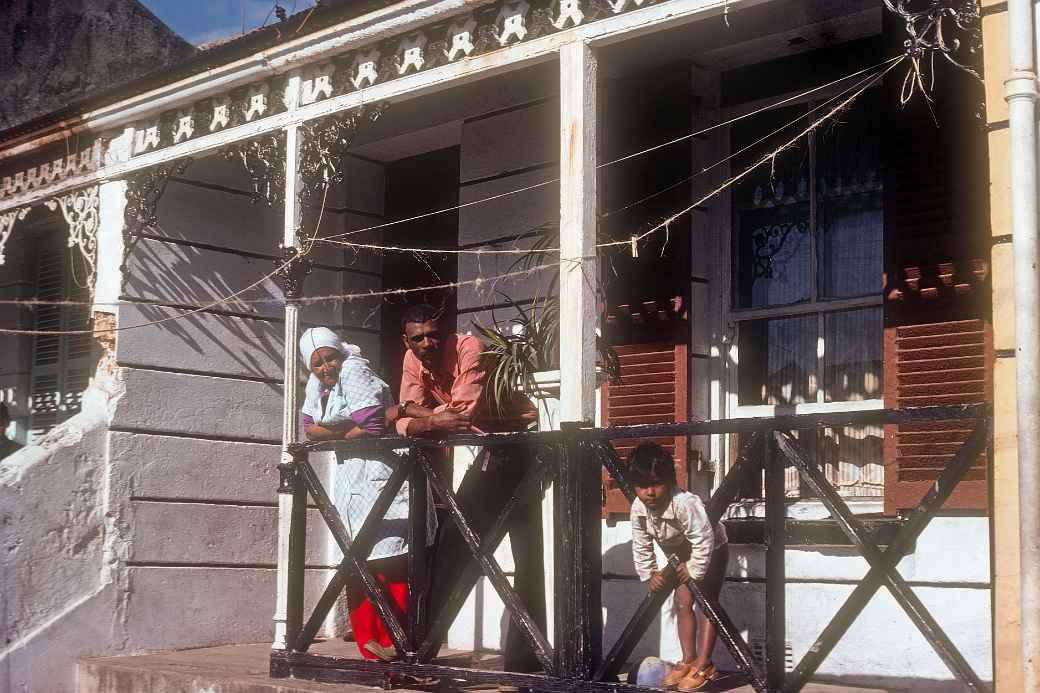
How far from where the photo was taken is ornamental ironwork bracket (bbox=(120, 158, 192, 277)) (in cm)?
839

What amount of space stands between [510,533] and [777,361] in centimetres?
178

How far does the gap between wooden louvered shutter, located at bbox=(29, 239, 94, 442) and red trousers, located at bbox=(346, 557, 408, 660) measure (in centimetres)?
443

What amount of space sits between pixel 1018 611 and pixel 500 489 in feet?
8.15

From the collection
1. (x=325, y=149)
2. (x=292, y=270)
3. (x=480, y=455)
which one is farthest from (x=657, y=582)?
(x=325, y=149)

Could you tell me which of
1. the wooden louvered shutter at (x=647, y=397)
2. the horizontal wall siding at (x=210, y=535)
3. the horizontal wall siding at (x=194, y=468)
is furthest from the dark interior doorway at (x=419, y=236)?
the wooden louvered shutter at (x=647, y=397)

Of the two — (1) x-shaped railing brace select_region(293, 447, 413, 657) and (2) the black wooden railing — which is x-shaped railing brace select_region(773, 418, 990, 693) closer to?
(2) the black wooden railing

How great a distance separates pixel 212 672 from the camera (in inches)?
285

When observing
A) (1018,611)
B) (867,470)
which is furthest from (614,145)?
(1018,611)

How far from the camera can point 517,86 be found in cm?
821

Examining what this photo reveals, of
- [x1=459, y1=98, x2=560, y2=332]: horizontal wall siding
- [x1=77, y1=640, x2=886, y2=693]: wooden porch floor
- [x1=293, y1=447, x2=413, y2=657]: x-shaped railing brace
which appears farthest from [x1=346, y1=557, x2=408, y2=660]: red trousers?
[x1=459, y1=98, x2=560, y2=332]: horizontal wall siding

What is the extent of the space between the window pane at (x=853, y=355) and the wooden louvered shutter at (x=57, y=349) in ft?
18.6

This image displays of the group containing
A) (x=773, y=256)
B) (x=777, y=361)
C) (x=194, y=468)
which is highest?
(x=773, y=256)

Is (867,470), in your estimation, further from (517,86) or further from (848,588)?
(517,86)

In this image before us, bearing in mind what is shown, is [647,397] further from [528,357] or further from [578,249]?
[578,249]
